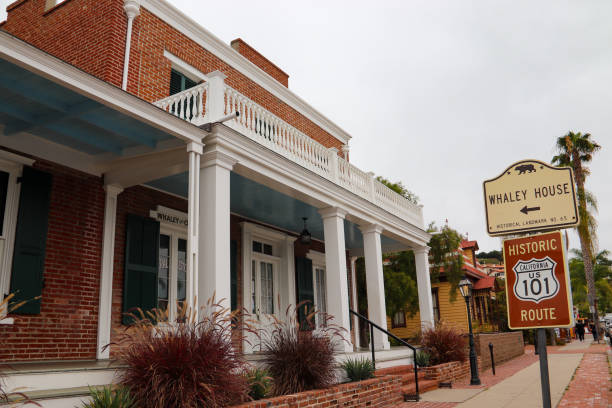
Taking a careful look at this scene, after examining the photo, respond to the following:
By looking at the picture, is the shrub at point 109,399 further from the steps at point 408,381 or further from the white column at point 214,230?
the steps at point 408,381

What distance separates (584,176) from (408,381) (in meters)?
26.7

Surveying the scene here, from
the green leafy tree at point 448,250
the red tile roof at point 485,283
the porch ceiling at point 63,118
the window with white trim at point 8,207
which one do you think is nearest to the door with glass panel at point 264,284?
the porch ceiling at point 63,118

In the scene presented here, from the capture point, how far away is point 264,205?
37.1 feet

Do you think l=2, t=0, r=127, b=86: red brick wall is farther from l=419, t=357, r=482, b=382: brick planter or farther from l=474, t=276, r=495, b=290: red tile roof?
l=474, t=276, r=495, b=290: red tile roof

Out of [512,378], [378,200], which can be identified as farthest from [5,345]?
[512,378]

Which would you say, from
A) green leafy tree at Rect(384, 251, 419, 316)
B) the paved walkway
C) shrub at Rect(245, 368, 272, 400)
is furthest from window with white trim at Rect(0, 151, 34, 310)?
green leafy tree at Rect(384, 251, 419, 316)

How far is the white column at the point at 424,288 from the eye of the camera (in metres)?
15.1

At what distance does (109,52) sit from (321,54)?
325 feet

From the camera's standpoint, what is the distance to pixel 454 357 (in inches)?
515

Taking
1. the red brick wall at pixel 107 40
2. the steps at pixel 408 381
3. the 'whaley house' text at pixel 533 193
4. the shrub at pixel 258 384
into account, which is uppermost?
the red brick wall at pixel 107 40

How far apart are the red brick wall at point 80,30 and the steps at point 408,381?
8141 mm

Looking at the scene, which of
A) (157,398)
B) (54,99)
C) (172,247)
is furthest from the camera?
(172,247)

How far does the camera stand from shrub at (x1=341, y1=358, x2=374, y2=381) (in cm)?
891

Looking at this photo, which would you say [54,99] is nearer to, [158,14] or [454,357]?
[158,14]
